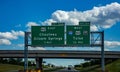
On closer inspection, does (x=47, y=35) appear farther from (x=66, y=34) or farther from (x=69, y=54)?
(x=69, y=54)

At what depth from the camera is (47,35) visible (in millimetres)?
51062

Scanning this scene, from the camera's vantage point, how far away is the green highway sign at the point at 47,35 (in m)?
50.7

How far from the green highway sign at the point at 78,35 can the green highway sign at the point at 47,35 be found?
3.46 ft

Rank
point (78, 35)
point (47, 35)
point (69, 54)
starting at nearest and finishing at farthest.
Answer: point (78, 35) < point (47, 35) < point (69, 54)

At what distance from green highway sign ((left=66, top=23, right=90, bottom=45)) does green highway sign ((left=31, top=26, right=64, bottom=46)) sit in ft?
3.46

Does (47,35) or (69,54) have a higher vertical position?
(47,35)

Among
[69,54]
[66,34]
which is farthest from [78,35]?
[69,54]

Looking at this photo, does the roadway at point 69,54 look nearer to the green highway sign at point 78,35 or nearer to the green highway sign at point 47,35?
the green highway sign at point 47,35

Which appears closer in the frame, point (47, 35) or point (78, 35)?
point (78, 35)

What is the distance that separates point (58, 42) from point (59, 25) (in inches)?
101

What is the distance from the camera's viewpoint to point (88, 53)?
98.9m

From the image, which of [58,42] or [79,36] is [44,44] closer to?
[58,42]

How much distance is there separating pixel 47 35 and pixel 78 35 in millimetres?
4654

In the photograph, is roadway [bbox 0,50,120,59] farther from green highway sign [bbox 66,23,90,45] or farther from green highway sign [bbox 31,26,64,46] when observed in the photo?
green highway sign [bbox 66,23,90,45]
